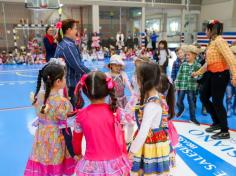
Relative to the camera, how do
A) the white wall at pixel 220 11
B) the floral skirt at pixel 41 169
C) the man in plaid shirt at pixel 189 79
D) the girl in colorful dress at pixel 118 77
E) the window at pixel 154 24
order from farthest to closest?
the window at pixel 154 24
the white wall at pixel 220 11
the man in plaid shirt at pixel 189 79
the girl in colorful dress at pixel 118 77
the floral skirt at pixel 41 169

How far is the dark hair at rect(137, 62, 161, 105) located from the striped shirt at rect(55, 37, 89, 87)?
3.77 feet

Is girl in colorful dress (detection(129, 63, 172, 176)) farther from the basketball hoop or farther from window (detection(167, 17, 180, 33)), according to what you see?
window (detection(167, 17, 180, 33))

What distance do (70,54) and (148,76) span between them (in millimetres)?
1283

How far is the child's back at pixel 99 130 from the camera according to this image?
1650mm

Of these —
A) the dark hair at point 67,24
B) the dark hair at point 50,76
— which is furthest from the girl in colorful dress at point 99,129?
the dark hair at point 67,24

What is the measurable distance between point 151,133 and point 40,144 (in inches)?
35.0

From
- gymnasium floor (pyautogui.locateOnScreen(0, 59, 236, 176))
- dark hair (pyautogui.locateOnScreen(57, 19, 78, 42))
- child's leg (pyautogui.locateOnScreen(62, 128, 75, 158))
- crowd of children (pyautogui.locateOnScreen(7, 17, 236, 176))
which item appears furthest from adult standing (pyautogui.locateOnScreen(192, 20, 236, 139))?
child's leg (pyautogui.locateOnScreen(62, 128, 75, 158))

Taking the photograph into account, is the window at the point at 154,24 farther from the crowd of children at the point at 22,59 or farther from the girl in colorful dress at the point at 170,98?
the girl in colorful dress at the point at 170,98

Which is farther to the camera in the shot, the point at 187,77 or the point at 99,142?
the point at 187,77

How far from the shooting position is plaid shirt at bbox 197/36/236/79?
3133 millimetres

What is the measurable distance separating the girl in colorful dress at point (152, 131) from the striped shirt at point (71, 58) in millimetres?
1171

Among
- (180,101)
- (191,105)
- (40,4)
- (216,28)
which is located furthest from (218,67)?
(40,4)

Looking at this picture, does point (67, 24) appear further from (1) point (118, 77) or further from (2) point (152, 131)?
(2) point (152, 131)

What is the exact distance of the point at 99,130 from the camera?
5.45ft
